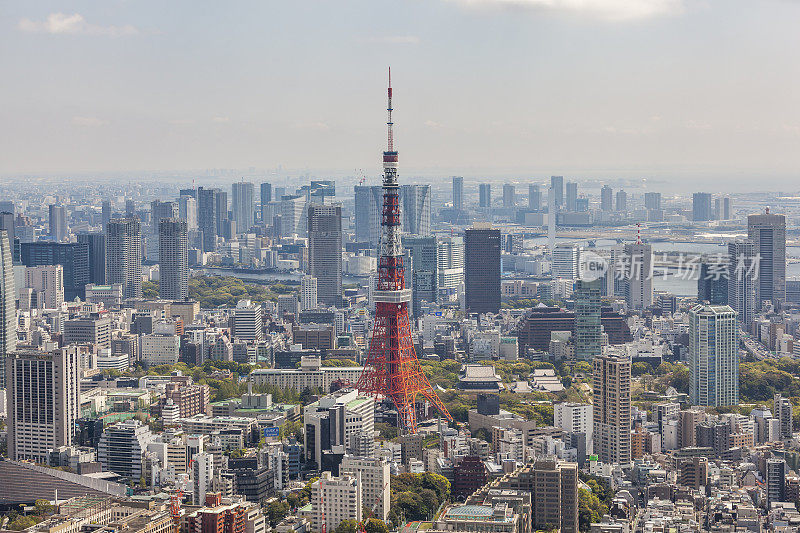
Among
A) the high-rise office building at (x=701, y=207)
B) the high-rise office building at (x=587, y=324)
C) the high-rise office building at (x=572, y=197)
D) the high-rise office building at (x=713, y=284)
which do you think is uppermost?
the high-rise office building at (x=572, y=197)

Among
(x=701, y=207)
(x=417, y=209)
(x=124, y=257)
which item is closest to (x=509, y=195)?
(x=417, y=209)

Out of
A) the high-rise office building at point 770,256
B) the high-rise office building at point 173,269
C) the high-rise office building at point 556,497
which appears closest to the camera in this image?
the high-rise office building at point 556,497

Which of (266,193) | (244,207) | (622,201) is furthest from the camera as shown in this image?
(244,207)

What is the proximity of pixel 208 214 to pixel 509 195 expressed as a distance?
1000cm

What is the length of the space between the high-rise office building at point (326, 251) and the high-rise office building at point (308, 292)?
391 mm

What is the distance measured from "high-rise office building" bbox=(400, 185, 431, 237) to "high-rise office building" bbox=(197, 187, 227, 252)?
7328mm

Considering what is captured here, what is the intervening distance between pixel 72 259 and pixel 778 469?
22.1 m

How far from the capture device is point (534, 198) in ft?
149

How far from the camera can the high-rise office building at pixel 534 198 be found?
43.2m

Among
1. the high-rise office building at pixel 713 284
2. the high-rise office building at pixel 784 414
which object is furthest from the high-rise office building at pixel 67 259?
the high-rise office building at pixel 784 414

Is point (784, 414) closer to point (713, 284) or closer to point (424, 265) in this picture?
point (713, 284)

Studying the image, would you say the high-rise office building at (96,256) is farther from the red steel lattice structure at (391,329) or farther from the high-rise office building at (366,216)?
the red steel lattice structure at (391,329)

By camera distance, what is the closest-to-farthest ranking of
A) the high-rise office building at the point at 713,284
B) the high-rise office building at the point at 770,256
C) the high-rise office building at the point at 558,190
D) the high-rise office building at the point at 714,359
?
the high-rise office building at the point at 714,359
the high-rise office building at the point at 713,284
the high-rise office building at the point at 770,256
the high-rise office building at the point at 558,190

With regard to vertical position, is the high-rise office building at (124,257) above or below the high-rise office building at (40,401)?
above
